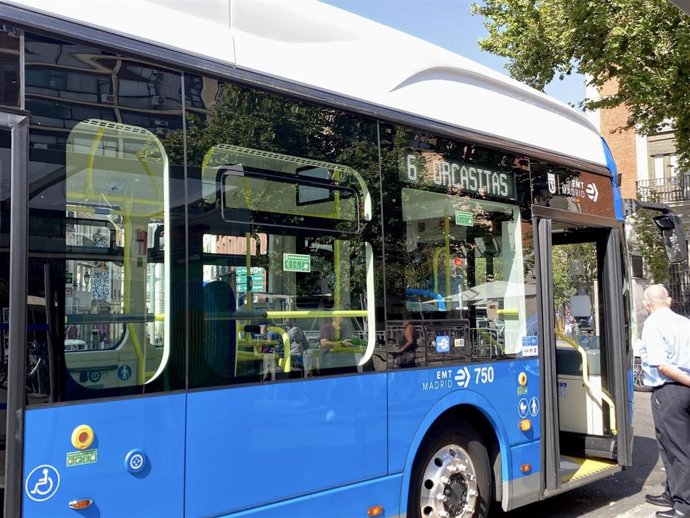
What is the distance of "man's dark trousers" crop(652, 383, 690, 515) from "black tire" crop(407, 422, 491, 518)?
5.89 ft

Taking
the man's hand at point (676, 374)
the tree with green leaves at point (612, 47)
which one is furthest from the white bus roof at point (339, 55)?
the tree with green leaves at point (612, 47)

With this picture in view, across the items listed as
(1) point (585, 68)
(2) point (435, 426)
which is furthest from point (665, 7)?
(2) point (435, 426)

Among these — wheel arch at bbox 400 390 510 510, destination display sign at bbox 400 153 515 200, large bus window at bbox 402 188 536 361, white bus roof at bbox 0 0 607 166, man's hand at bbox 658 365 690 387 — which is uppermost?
white bus roof at bbox 0 0 607 166

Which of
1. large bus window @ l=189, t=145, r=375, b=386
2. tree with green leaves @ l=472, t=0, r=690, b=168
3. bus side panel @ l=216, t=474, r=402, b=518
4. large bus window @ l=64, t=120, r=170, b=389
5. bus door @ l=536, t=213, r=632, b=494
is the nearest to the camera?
large bus window @ l=64, t=120, r=170, b=389

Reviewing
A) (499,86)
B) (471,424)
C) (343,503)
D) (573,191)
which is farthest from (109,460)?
(573,191)

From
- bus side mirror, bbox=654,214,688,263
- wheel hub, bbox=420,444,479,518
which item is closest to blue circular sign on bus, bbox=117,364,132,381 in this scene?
wheel hub, bbox=420,444,479,518

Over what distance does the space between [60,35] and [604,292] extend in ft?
16.9

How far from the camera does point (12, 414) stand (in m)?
2.57

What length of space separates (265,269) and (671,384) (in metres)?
3.84

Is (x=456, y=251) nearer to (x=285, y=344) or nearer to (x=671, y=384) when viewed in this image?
(x=285, y=344)

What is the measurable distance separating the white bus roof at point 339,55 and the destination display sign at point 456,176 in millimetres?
283

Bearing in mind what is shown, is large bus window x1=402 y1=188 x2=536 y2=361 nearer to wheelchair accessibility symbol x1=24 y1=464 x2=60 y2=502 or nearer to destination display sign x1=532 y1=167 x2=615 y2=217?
destination display sign x1=532 y1=167 x2=615 y2=217

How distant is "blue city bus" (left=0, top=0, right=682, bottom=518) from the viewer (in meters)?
2.74

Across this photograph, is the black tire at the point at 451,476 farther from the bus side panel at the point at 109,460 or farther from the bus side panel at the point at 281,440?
the bus side panel at the point at 109,460
